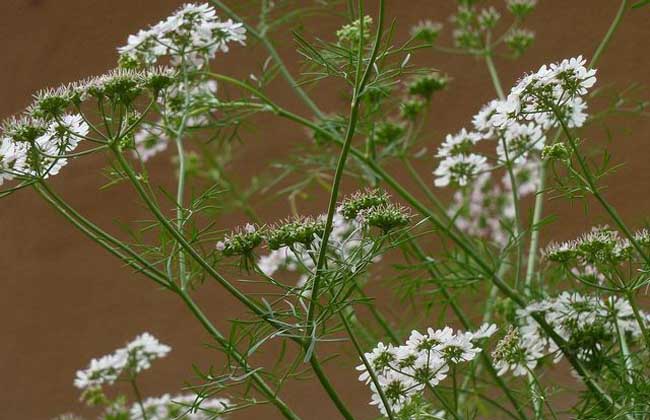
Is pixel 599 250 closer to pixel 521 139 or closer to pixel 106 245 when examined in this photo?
pixel 521 139

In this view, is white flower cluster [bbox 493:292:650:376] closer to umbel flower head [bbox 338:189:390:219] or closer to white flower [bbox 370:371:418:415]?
white flower [bbox 370:371:418:415]

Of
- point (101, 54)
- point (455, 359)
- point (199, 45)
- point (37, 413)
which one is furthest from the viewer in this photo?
point (37, 413)

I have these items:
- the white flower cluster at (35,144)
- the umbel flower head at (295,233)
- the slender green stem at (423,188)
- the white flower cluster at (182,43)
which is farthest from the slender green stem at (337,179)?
the slender green stem at (423,188)

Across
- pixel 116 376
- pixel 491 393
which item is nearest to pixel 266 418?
pixel 491 393

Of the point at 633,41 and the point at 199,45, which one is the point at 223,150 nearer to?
the point at 633,41

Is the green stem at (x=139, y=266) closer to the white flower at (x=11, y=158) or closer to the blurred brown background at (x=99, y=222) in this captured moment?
the white flower at (x=11, y=158)

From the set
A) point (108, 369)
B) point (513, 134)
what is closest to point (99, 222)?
point (108, 369)
